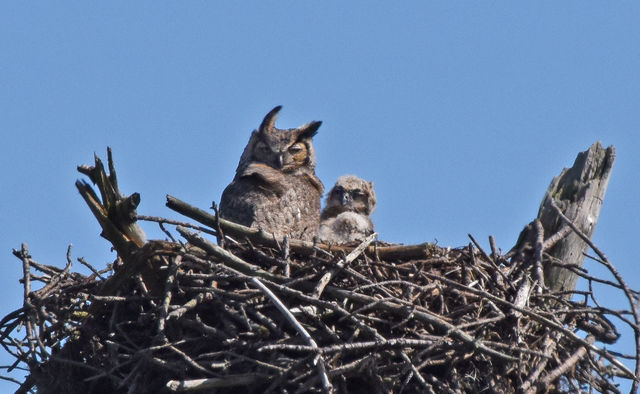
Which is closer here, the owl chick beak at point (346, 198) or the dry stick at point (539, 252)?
the dry stick at point (539, 252)

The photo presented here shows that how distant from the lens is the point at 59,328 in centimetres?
454

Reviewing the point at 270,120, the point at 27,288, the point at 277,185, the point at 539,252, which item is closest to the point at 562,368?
the point at 539,252

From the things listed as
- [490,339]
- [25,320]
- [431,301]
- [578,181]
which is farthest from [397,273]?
[25,320]

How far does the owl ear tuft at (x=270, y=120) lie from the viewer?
6.63m

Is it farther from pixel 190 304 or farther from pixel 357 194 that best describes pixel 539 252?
pixel 357 194

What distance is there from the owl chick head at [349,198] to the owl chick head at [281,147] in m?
0.45

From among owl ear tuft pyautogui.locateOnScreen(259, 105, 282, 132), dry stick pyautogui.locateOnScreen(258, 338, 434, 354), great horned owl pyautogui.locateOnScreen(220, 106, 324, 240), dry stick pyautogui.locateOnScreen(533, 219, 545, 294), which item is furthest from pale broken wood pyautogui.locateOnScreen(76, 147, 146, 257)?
owl ear tuft pyautogui.locateOnScreen(259, 105, 282, 132)

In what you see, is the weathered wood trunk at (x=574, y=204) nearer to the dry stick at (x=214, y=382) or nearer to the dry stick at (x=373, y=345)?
the dry stick at (x=373, y=345)

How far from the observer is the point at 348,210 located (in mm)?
6879

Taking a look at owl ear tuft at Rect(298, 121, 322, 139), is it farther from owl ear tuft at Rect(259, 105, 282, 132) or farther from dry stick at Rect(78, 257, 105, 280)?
dry stick at Rect(78, 257, 105, 280)

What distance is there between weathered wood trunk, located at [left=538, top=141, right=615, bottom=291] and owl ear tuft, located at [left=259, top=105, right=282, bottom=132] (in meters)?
2.04

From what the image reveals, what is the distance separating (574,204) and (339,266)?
1558mm

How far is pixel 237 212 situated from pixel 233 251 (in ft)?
4.06

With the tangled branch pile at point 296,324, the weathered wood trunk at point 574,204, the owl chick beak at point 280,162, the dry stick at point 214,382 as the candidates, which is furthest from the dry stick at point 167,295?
the owl chick beak at point 280,162
